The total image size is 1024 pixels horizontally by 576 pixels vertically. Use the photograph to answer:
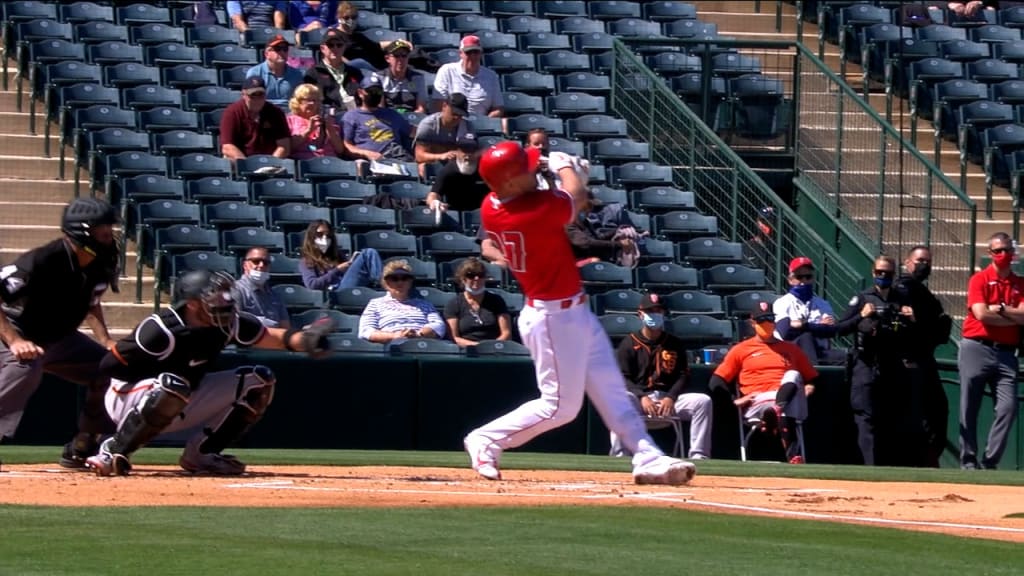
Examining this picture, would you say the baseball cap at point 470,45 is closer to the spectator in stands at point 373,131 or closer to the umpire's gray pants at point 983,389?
the spectator in stands at point 373,131

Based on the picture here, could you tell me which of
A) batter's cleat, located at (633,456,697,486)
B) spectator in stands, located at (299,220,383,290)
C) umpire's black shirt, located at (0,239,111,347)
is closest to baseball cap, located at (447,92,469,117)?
spectator in stands, located at (299,220,383,290)

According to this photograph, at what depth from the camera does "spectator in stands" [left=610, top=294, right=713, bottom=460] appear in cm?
1465

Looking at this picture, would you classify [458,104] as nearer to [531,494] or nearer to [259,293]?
[259,293]

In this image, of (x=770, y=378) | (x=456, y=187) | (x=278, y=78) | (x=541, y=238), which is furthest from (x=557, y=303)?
(x=278, y=78)

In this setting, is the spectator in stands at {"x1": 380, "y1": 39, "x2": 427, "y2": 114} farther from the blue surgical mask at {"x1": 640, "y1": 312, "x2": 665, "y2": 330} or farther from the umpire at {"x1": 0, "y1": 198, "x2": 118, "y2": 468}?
the umpire at {"x1": 0, "y1": 198, "x2": 118, "y2": 468}

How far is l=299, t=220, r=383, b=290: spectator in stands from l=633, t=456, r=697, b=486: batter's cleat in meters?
6.69

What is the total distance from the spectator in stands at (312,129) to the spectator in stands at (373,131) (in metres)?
0.12

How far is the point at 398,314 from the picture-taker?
583 inches

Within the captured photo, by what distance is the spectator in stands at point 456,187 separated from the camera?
54.0ft

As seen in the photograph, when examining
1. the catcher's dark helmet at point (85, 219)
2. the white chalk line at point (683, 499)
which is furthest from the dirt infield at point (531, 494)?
the catcher's dark helmet at point (85, 219)

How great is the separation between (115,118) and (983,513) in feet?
35.5

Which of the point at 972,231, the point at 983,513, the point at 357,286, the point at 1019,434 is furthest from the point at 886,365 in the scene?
the point at 983,513

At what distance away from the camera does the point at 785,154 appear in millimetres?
19828

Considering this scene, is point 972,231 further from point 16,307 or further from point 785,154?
point 16,307
